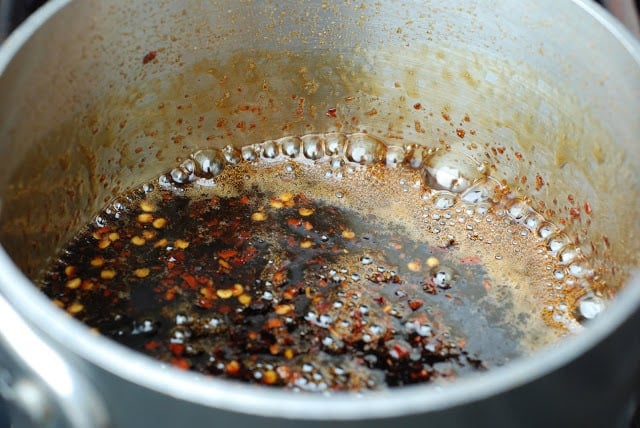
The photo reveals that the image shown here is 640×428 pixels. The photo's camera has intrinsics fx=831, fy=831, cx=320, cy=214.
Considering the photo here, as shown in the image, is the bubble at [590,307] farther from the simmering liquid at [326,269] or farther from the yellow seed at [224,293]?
the yellow seed at [224,293]

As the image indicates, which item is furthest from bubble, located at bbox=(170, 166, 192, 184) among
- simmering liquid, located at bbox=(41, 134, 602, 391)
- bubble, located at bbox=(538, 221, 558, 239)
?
bubble, located at bbox=(538, 221, 558, 239)

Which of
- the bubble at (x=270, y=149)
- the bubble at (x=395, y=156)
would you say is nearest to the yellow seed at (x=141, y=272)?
the bubble at (x=270, y=149)

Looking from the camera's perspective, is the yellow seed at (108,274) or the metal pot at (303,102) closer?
the metal pot at (303,102)

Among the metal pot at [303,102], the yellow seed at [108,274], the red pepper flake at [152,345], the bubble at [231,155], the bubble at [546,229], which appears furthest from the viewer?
the bubble at [231,155]

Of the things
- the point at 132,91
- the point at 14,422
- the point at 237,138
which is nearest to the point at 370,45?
the point at 237,138

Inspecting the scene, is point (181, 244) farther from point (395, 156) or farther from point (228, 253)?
point (395, 156)

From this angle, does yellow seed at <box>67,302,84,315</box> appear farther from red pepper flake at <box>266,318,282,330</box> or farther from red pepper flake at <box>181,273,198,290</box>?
red pepper flake at <box>266,318,282,330</box>

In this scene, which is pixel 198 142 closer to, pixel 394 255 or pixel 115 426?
pixel 394 255
